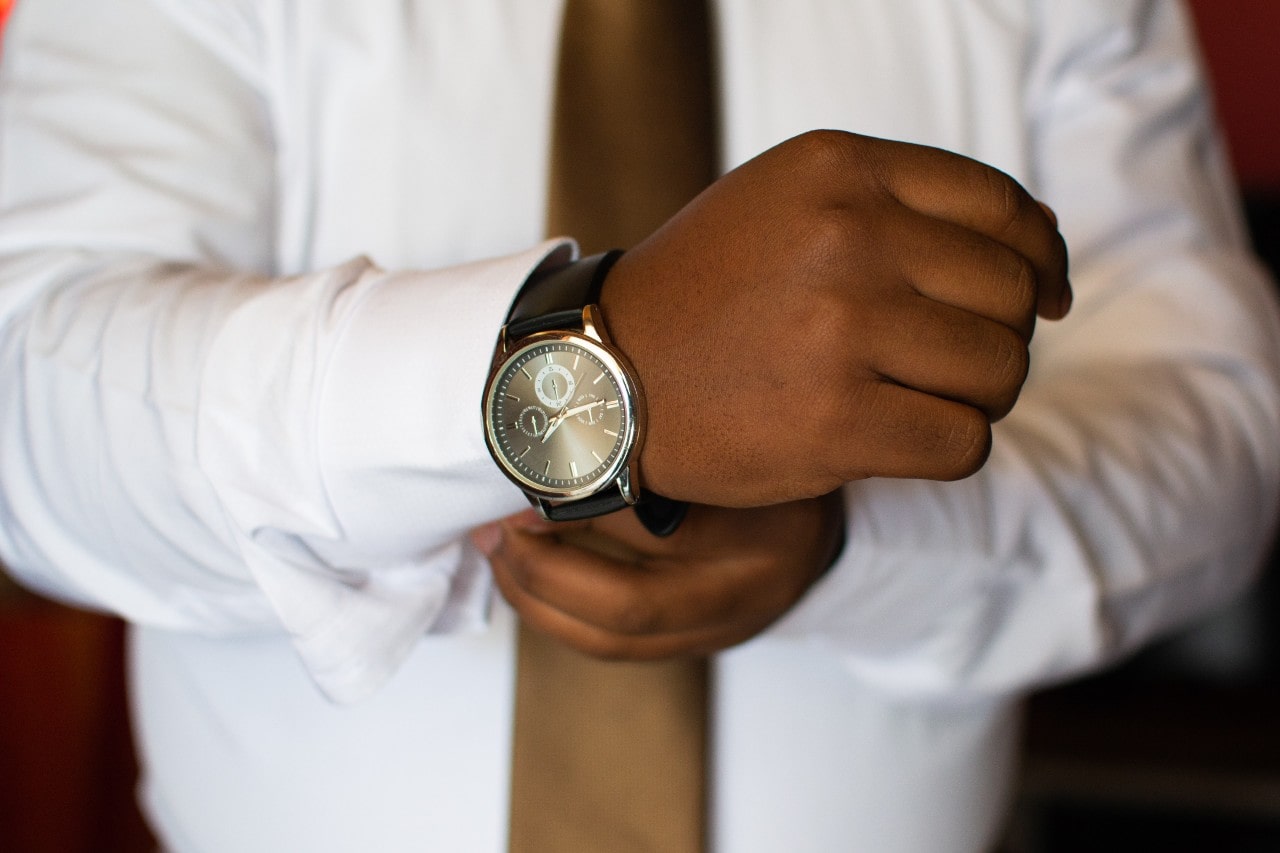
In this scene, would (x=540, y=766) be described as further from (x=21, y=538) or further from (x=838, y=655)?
(x=21, y=538)

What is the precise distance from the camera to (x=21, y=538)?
0.71m

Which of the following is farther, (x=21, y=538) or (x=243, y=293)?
(x=21, y=538)

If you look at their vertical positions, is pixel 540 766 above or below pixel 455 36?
below

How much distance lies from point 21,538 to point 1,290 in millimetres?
169

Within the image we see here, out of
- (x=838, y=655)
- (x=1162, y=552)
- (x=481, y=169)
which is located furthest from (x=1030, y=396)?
(x=481, y=169)

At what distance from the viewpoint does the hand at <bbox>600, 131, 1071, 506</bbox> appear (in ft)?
1.51

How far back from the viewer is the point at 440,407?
54cm

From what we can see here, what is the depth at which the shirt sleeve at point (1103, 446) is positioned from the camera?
790 millimetres

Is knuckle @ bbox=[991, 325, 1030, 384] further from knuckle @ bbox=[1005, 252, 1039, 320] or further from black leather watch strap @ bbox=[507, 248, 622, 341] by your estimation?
black leather watch strap @ bbox=[507, 248, 622, 341]

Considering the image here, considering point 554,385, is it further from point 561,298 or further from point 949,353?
point 949,353

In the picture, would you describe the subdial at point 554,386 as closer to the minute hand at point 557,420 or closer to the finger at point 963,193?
the minute hand at point 557,420

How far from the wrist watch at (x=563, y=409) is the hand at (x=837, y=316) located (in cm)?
2

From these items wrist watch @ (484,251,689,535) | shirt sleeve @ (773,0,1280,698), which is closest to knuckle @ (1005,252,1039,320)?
wrist watch @ (484,251,689,535)

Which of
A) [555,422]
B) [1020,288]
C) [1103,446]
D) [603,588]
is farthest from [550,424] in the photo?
[1103,446]
